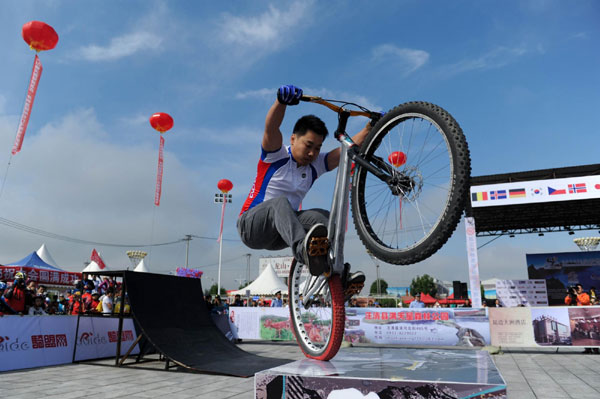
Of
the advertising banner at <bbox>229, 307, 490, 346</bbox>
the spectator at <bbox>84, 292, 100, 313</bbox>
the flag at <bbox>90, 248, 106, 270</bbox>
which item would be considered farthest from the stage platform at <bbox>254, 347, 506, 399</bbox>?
the flag at <bbox>90, 248, 106, 270</bbox>

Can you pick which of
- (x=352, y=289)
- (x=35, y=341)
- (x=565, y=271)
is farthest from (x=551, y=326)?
(x=565, y=271)

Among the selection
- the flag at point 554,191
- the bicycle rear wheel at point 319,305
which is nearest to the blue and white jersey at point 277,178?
the bicycle rear wheel at point 319,305

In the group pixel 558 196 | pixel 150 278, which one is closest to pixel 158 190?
pixel 150 278

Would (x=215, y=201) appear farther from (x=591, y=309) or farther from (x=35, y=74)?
(x=591, y=309)

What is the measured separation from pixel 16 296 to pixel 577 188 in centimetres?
1928

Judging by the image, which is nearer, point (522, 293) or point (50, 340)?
point (50, 340)

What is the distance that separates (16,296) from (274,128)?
1003 centimetres

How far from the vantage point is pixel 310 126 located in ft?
15.1

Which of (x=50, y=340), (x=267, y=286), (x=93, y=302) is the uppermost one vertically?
(x=267, y=286)

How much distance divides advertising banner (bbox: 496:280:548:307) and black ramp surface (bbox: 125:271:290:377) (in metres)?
16.2

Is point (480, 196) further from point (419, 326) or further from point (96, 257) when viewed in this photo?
point (96, 257)

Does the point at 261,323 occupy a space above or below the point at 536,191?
below

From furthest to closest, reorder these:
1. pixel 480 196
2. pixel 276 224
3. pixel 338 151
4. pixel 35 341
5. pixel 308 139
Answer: pixel 480 196, pixel 35 341, pixel 338 151, pixel 308 139, pixel 276 224

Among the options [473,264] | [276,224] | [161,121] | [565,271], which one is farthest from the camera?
[565,271]
